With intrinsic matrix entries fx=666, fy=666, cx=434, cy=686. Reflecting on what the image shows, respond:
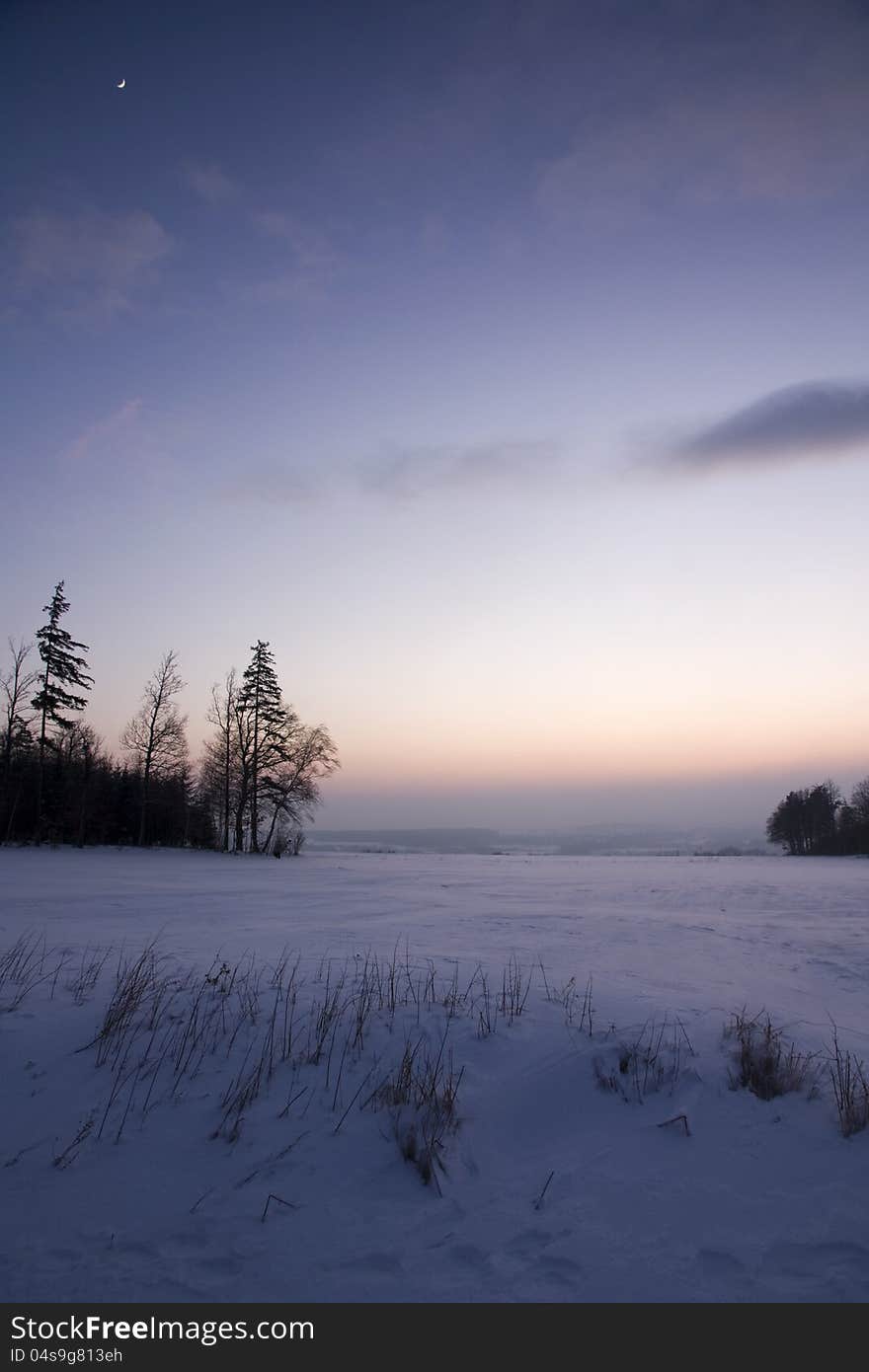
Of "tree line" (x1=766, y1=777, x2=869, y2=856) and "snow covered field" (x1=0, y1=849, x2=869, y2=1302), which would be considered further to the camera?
"tree line" (x1=766, y1=777, x2=869, y2=856)

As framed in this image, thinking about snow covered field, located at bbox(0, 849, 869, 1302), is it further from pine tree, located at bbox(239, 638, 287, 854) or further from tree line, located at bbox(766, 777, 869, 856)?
tree line, located at bbox(766, 777, 869, 856)

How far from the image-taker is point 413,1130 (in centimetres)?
581

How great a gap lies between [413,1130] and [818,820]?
319 feet

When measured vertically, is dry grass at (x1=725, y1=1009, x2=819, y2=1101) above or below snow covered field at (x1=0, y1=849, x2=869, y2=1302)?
above

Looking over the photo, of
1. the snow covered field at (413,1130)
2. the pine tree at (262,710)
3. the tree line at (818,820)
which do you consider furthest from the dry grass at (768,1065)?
the tree line at (818,820)

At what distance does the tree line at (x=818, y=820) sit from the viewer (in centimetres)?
8025

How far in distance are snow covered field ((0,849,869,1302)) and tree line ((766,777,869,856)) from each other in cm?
8201

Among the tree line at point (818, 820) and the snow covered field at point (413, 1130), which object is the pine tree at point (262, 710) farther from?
the tree line at point (818, 820)

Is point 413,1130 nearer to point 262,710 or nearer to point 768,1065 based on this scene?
point 768,1065

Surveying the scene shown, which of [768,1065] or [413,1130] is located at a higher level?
[768,1065]


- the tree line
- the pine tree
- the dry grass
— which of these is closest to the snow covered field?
the dry grass

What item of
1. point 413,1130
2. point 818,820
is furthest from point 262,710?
point 818,820

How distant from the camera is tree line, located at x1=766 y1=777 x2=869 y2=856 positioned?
80.2 m
